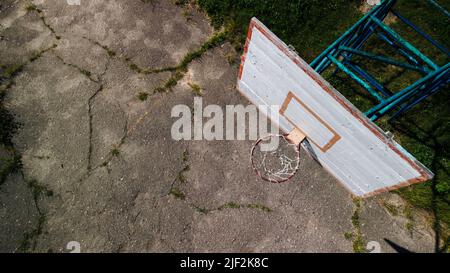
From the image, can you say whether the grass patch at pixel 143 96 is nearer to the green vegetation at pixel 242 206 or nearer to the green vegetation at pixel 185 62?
the green vegetation at pixel 185 62

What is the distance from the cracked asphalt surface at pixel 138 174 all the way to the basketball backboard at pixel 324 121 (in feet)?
2.60

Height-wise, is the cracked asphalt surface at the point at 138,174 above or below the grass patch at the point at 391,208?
below

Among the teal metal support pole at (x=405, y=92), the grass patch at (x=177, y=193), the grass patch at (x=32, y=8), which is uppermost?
the teal metal support pole at (x=405, y=92)

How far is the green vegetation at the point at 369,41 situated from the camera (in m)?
7.98

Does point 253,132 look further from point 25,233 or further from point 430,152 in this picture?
point 25,233

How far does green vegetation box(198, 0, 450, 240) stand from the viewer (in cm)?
798

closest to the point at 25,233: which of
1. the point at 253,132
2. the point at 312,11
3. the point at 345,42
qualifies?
the point at 253,132

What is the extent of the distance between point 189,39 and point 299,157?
168 inches

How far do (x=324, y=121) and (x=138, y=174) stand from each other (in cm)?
427

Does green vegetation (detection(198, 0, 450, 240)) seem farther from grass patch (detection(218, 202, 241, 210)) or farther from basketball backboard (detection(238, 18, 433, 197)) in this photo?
grass patch (detection(218, 202, 241, 210))

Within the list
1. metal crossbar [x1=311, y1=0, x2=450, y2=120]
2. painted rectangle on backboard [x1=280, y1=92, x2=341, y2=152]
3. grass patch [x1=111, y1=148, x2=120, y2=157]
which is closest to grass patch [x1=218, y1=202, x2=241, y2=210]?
painted rectangle on backboard [x1=280, y1=92, x2=341, y2=152]

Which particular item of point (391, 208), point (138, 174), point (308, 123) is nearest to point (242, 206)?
point (308, 123)

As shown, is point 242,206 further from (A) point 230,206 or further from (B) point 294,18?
(B) point 294,18

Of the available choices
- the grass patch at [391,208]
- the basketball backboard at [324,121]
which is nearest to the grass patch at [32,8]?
the basketball backboard at [324,121]
